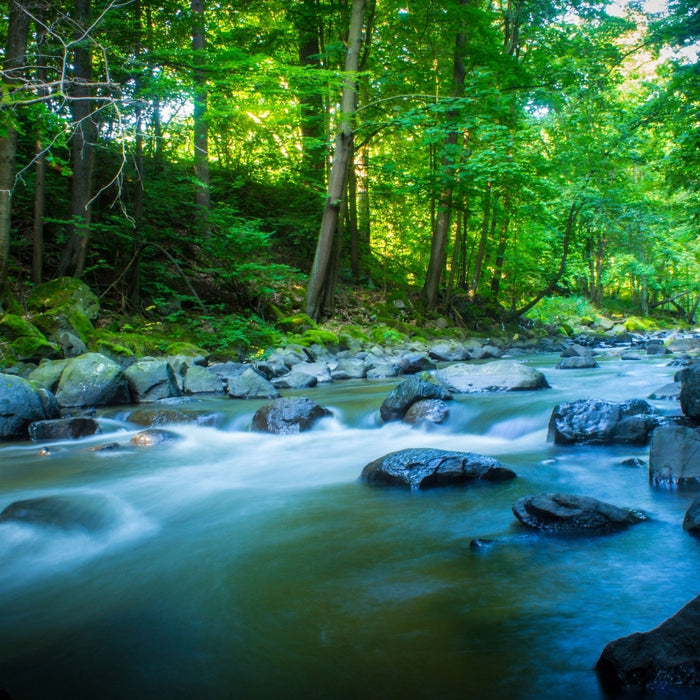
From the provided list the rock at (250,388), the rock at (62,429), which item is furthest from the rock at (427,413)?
the rock at (62,429)

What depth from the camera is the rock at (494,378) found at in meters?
8.23

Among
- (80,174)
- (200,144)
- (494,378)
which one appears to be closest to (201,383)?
(494,378)

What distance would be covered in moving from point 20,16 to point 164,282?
6.47 metres

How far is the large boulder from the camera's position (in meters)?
6.35

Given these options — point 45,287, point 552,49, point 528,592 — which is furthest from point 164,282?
point 552,49

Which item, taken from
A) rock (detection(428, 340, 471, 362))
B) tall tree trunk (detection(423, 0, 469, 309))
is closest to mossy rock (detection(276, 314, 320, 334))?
rock (detection(428, 340, 471, 362))

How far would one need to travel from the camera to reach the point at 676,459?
13.3 feet

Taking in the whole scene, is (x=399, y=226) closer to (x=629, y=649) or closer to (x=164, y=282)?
(x=164, y=282)

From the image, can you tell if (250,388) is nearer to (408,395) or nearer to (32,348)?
(408,395)

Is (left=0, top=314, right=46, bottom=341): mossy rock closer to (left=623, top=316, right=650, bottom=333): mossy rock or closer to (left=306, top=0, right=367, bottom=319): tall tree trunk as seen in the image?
(left=306, top=0, right=367, bottom=319): tall tree trunk

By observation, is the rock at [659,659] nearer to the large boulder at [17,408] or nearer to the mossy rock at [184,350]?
the large boulder at [17,408]

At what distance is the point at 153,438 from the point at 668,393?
6.24 m

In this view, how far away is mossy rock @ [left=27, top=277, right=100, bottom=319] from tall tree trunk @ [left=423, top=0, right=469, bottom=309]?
29.0 feet

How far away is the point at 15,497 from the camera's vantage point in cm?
432
